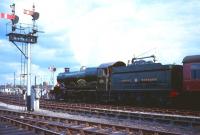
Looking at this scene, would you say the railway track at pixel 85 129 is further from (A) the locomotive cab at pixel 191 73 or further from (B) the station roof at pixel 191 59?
(B) the station roof at pixel 191 59

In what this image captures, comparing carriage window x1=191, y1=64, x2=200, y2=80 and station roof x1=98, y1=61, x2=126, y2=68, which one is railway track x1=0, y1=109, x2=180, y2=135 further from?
station roof x1=98, y1=61, x2=126, y2=68

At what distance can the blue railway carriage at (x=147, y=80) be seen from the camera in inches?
883

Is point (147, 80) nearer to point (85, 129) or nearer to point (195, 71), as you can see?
point (195, 71)

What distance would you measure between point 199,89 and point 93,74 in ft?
40.4

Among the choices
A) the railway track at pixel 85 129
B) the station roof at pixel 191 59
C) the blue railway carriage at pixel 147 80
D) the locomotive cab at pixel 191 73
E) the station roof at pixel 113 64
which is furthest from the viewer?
the station roof at pixel 113 64

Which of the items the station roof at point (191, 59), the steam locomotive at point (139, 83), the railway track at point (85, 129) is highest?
the station roof at point (191, 59)

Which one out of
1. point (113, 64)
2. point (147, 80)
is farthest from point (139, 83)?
point (113, 64)

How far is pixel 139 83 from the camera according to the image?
81.3ft

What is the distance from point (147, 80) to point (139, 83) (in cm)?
90

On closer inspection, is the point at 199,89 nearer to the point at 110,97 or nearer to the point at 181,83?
the point at 181,83

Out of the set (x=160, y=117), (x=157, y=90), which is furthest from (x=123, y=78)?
(x=160, y=117)

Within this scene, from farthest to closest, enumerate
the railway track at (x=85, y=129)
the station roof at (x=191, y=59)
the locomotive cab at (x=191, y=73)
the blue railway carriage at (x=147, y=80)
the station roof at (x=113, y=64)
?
the station roof at (x=113, y=64), the blue railway carriage at (x=147, y=80), the station roof at (x=191, y=59), the locomotive cab at (x=191, y=73), the railway track at (x=85, y=129)

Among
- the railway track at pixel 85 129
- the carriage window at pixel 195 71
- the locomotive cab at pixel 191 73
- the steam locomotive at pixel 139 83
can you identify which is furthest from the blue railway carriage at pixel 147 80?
the railway track at pixel 85 129

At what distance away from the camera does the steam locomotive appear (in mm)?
21078
